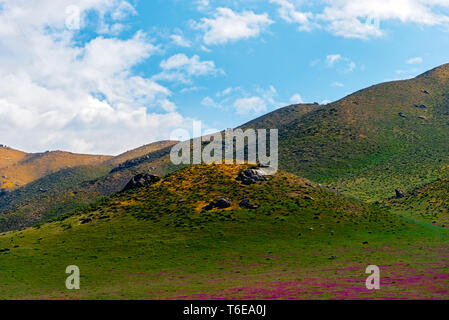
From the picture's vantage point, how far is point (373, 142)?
151m

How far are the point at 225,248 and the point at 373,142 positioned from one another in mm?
117035

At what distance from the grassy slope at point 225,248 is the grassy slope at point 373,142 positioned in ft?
154

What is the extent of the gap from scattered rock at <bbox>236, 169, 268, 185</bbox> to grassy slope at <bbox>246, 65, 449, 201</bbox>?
4160 centimetres

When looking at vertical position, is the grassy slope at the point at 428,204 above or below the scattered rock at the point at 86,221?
above

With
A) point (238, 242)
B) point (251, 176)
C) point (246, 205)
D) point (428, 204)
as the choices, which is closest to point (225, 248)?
point (238, 242)

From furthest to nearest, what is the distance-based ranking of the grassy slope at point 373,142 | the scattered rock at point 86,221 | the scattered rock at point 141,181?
the grassy slope at point 373,142
the scattered rock at point 141,181
the scattered rock at point 86,221

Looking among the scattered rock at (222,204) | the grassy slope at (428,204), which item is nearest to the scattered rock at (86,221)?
the scattered rock at (222,204)

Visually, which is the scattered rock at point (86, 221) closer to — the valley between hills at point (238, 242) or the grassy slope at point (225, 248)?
the valley between hills at point (238, 242)

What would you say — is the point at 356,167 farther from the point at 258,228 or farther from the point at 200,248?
the point at 200,248

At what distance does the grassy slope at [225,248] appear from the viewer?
121 ft

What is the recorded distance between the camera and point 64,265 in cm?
5053

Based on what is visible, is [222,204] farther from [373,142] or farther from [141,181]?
[373,142]

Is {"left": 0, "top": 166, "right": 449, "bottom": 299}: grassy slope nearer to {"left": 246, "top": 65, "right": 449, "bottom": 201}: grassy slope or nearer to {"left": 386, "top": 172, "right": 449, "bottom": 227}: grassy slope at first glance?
{"left": 386, "top": 172, "right": 449, "bottom": 227}: grassy slope

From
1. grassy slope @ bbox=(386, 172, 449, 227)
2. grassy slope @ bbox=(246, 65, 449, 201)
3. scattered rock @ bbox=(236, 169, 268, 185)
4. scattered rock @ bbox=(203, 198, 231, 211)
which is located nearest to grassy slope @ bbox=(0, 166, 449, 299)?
scattered rock @ bbox=(203, 198, 231, 211)
